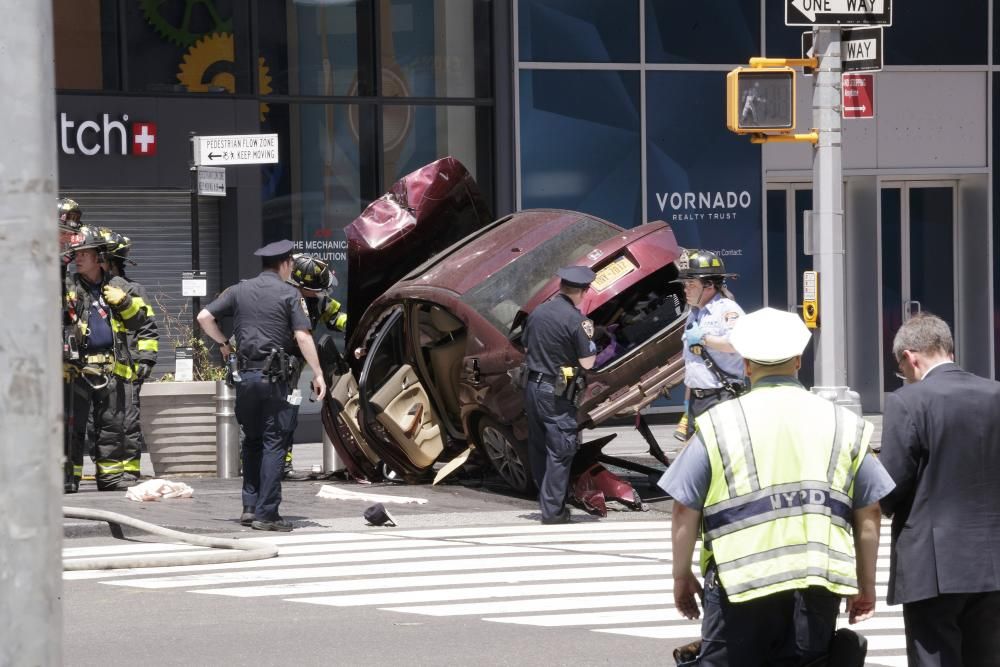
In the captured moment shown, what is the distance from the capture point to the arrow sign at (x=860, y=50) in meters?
13.3

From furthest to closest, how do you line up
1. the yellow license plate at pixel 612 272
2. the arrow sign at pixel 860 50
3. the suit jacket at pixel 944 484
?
the arrow sign at pixel 860 50 → the yellow license plate at pixel 612 272 → the suit jacket at pixel 944 484

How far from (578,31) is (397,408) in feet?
23.7

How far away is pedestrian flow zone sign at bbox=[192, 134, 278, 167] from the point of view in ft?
49.4

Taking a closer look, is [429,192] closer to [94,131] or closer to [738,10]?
[94,131]

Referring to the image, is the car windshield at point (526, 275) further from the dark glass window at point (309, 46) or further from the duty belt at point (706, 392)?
the dark glass window at point (309, 46)

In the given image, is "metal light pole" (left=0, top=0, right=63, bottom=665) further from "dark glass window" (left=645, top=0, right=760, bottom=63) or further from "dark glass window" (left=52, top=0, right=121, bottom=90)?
"dark glass window" (left=645, top=0, right=760, bottom=63)

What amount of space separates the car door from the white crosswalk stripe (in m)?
1.71

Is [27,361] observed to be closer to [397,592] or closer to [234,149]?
[397,592]

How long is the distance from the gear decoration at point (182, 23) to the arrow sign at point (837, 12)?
24.2 feet

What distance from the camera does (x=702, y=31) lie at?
20.0m

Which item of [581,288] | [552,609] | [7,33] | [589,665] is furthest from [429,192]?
[7,33]

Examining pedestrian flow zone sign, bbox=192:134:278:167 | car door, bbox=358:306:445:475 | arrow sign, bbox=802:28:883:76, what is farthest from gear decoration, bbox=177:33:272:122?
arrow sign, bbox=802:28:883:76

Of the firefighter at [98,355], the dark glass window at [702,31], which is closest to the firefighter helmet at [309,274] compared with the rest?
the firefighter at [98,355]

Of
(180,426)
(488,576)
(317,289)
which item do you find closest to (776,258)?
(317,289)
